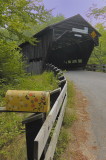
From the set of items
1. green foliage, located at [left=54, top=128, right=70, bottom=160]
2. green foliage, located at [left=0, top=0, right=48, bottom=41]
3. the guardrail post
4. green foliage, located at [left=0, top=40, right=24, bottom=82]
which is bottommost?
green foliage, located at [left=54, top=128, right=70, bottom=160]

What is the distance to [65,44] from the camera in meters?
21.3

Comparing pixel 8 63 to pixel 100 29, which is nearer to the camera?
pixel 8 63

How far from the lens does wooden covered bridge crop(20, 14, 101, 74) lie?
18859mm

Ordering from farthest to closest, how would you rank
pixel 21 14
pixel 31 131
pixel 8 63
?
1. pixel 21 14
2. pixel 8 63
3. pixel 31 131

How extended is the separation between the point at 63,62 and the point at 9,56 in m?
18.3

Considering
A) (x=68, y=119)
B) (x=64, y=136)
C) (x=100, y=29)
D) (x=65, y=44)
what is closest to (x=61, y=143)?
(x=64, y=136)

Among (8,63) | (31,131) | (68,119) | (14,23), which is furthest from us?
(8,63)

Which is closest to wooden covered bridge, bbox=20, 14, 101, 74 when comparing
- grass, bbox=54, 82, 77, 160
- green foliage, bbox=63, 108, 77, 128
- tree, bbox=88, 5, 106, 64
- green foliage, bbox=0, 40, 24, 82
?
tree, bbox=88, 5, 106, 64

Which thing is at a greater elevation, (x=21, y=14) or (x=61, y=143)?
(x=21, y=14)

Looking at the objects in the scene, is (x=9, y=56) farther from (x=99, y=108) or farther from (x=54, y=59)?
(x=54, y=59)

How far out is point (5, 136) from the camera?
3.49 metres

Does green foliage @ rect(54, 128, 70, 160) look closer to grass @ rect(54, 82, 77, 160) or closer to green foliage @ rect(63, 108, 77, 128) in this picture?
grass @ rect(54, 82, 77, 160)

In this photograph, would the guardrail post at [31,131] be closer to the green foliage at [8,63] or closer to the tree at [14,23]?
the green foliage at [8,63]

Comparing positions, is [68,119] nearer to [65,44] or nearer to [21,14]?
[21,14]
